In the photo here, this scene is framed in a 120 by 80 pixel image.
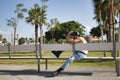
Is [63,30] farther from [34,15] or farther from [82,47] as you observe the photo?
[82,47]

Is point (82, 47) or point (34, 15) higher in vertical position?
point (34, 15)

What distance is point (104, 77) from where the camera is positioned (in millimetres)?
8406

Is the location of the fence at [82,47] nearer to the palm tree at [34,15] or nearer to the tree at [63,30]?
the palm tree at [34,15]

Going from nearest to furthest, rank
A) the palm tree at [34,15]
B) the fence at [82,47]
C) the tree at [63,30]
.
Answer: the fence at [82,47], the palm tree at [34,15], the tree at [63,30]

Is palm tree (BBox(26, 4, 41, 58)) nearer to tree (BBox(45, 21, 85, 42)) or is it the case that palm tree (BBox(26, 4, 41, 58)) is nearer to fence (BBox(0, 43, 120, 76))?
fence (BBox(0, 43, 120, 76))

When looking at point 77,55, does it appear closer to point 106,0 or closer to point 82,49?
point 82,49

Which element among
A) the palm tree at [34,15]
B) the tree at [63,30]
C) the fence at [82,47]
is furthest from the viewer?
the tree at [63,30]

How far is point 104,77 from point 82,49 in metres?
1.40

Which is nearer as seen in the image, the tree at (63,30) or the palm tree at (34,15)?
the palm tree at (34,15)

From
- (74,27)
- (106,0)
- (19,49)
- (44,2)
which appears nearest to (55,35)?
(74,27)

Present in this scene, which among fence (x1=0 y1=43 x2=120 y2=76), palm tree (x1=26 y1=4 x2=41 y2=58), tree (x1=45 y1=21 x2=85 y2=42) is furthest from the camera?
tree (x1=45 y1=21 x2=85 y2=42)

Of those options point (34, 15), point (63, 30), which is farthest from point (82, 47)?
point (63, 30)

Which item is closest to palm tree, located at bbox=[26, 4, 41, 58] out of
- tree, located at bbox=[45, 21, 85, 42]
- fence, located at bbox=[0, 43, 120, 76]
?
fence, located at bbox=[0, 43, 120, 76]

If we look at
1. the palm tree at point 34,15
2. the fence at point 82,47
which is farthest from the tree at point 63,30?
the fence at point 82,47
